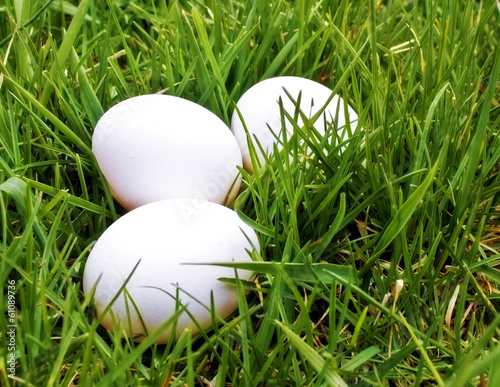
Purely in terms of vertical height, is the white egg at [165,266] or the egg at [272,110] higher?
the egg at [272,110]

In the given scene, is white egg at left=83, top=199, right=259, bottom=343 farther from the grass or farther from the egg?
the egg

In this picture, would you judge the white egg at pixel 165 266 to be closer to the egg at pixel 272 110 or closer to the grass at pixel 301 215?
the grass at pixel 301 215

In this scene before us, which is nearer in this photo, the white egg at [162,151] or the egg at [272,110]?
the white egg at [162,151]

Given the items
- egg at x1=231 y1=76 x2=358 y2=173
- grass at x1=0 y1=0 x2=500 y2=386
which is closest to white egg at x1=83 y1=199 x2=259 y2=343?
grass at x1=0 y1=0 x2=500 y2=386

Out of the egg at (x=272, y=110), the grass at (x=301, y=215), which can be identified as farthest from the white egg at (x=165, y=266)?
the egg at (x=272, y=110)

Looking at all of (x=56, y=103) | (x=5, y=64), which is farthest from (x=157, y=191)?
(x=5, y=64)

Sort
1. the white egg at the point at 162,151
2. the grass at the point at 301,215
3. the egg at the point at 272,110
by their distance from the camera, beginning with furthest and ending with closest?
1. the egg at the point at 272,110
2. the white egg at the point at 162,151
3. the grass at the point at 301,215

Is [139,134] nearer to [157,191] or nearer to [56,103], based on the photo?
A: [157,191]

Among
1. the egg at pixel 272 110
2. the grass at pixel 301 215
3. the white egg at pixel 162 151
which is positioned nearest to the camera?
the grass at pixel 301 215
